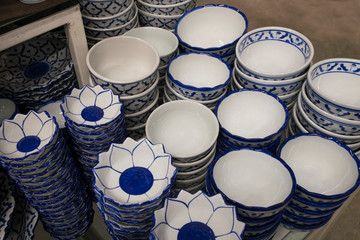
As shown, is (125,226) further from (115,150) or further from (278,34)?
(278,34)

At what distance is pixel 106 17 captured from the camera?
41.2 inches

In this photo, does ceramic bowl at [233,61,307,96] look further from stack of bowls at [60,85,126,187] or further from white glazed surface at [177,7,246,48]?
stack of bowls at [60,85,126,187]

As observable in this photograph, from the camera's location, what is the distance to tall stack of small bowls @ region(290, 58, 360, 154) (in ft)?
2.88

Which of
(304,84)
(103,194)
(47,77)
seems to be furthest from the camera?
(47,77)

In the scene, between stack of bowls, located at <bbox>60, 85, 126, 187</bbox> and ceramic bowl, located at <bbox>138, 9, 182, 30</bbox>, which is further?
ceramic bowl, located at <bbox>138, 9, 182, 30</bbox>

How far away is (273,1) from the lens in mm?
2756

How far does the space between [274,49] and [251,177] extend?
0.50 m

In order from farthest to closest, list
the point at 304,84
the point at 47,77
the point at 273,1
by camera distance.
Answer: the point at 273,1 < the point at 47,77 < the point at 304,84

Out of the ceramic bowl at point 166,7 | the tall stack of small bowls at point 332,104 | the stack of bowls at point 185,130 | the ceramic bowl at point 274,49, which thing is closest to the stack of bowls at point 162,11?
the ceramic bowl at point 166,7

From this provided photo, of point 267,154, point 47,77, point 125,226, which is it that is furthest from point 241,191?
point 47,77

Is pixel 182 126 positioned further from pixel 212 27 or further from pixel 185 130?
pixel 212 27

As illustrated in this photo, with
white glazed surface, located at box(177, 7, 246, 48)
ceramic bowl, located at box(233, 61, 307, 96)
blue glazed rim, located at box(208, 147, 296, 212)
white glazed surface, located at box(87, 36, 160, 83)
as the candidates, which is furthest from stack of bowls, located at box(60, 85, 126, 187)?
white glazed surface, located at box(177, 7, 246, 48)

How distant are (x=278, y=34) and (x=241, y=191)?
571mm

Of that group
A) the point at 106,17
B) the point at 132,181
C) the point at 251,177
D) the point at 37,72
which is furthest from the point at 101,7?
the point at 251,177
